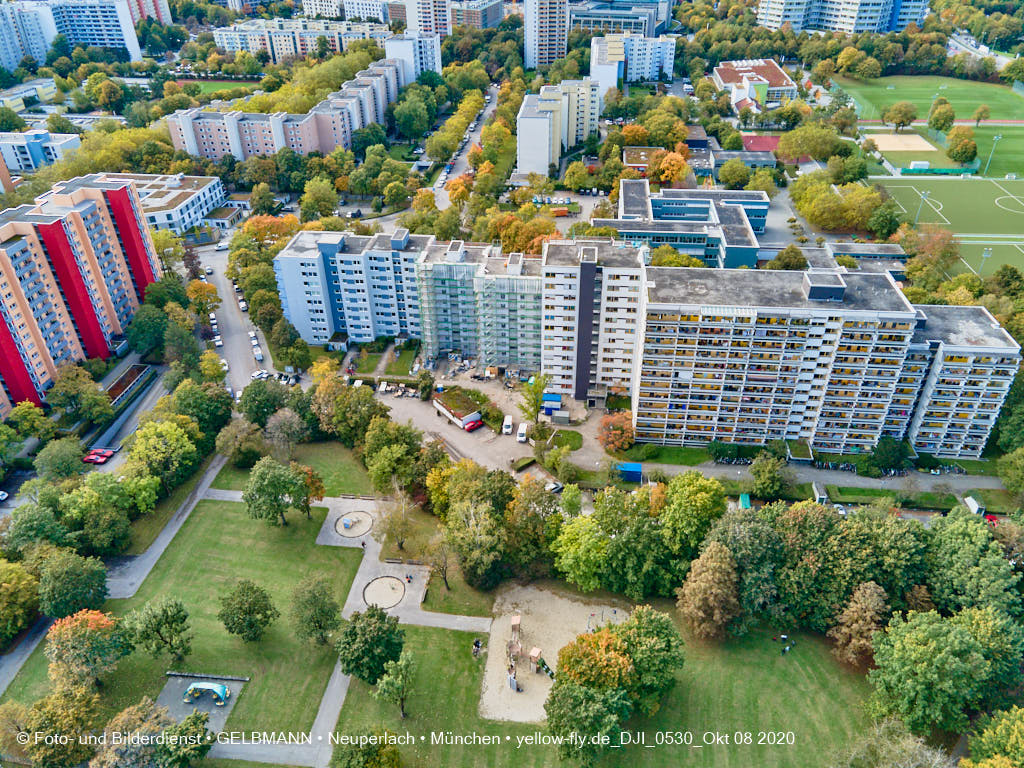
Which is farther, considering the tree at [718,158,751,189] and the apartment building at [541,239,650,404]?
the tree at [718,158,751,189]

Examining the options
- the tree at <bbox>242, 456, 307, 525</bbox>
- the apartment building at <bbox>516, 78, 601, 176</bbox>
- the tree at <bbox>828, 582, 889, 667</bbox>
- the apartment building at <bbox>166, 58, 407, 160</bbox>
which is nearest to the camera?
the tree at <bbox>828, 582, 889, 667</bbox>

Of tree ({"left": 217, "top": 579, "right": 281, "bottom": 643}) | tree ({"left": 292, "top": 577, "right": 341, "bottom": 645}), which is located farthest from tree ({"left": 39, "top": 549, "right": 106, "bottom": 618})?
tree ({"left": 292, "top": 577, "right": 341, "bottom": 645})

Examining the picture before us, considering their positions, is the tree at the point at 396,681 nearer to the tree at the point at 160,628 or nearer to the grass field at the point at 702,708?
the grass field at the point at 702,708

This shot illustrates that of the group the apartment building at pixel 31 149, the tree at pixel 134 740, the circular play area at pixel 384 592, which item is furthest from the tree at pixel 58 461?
the apartment building at pixel 31 149

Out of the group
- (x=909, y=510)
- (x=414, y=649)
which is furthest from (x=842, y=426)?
(x=414, y=649)

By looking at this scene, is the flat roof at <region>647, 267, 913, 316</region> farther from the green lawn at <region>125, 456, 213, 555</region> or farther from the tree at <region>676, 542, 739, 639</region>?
the green lawn at <region>125, 456, 213, 555</region>

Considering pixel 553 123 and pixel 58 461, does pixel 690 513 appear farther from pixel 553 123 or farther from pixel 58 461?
pixel 553 123
